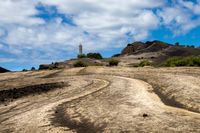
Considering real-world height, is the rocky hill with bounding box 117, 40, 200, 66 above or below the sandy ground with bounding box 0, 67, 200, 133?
above

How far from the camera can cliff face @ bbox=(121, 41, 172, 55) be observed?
14962cm

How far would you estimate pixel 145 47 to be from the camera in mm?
165500

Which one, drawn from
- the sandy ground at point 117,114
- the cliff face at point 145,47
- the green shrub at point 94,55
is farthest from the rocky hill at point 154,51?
the sandy ground at point 117,114

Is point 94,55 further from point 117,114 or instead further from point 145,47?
point 117,114

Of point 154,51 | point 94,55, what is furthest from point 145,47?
point 94,55

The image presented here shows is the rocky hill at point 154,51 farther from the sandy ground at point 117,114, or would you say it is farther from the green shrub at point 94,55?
the sandy ground at point 117,114

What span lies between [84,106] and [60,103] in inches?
137

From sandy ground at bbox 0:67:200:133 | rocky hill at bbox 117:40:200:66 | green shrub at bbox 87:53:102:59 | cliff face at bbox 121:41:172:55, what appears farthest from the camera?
green shrub at bbox 87:53:102:59

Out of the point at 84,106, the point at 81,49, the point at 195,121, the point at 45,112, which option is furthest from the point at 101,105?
the point at 81,49

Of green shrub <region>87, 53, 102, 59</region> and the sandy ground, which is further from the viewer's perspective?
green shrub <region>87, 53, 102, 59</region>

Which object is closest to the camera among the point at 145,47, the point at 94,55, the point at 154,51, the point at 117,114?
the point at 117,114

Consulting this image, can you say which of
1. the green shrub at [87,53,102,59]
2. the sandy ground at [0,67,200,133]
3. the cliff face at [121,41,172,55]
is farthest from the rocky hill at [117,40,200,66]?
the sandy ground at [0,67,200,133]

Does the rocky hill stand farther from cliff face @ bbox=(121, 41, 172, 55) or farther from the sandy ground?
the sandy ground

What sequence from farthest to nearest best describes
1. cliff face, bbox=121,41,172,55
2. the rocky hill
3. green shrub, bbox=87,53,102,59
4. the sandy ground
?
green shrub, bbox=87,53,102,59, cliff face, bbox=121,41,172,55, the rocky hill, the sandy ground
